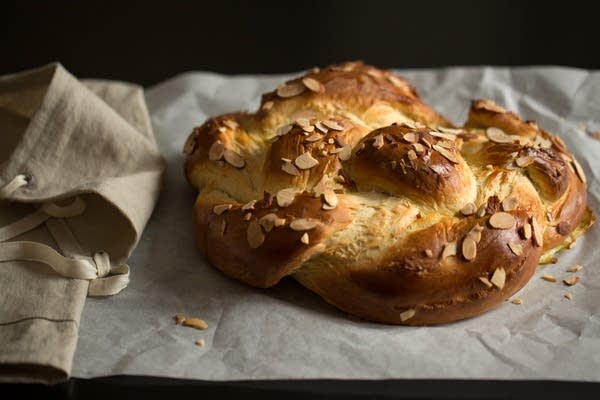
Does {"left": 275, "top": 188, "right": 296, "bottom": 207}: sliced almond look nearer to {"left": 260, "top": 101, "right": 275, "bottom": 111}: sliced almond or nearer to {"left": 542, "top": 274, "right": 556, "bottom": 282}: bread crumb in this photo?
{"left": 260, "top": 101, "right": 275, "bottom": 111}: sliced almond

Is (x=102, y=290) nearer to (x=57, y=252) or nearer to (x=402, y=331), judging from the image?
(x=57, y=252)

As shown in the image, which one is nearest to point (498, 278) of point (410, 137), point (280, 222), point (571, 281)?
point (571, 281)

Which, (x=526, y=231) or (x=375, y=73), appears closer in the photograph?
(x=526, y=231)

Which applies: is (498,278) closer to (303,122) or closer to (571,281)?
(571,281)

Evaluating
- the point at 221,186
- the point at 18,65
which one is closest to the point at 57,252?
the point at 221,186

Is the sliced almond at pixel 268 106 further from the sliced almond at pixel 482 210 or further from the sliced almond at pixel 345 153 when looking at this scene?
the sliced almond at pixel 482 210
